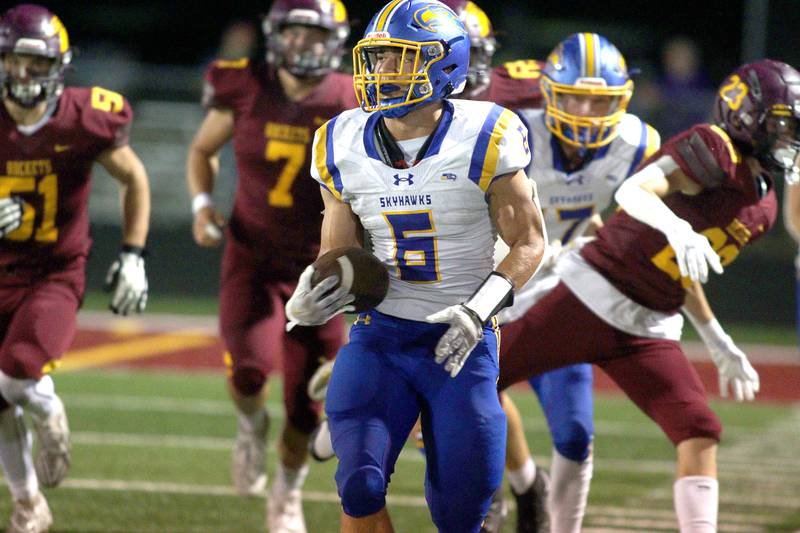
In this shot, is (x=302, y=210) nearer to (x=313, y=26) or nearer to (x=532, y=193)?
(x=313, y=26)

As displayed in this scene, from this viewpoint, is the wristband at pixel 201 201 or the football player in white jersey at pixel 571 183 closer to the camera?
the football player in white jersey at pixel 571 183

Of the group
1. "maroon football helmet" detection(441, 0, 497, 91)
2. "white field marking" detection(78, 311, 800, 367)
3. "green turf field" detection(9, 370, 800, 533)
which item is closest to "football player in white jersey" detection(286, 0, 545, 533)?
"maroon football helmet" detection(441, 0, 497, 91)

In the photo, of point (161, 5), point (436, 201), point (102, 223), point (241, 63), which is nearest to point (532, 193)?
point (436, 201)

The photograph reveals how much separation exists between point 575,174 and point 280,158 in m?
1.19

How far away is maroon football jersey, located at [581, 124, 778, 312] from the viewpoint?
13.5ft

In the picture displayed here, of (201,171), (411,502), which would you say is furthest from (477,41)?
(411,502)

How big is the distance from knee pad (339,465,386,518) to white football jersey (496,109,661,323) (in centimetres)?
165

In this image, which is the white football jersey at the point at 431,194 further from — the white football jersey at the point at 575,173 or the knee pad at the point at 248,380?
the knee pad at the point at 248,380

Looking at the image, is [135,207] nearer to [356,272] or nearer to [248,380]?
[248,380]

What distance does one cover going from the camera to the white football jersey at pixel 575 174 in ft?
15.6

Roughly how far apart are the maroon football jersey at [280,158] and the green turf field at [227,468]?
3.45 feet

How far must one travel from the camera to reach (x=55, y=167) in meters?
4.84

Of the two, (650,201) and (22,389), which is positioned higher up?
(650,201)

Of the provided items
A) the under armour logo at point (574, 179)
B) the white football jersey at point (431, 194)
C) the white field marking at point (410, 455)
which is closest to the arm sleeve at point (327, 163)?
the white football jersey at point (431, 194)
